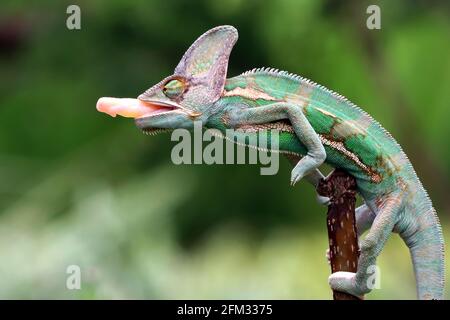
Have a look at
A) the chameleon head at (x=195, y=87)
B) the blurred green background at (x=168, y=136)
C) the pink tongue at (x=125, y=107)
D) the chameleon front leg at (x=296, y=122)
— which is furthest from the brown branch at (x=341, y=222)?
the blurred green background at (x=168, y=136)

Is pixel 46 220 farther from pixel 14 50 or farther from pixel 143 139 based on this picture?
pixel 14 50

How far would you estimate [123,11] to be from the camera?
687cm

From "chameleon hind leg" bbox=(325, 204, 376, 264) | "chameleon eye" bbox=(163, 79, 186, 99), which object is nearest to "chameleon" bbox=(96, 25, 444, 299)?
"chameleon eye" bbox=(163, 79, 186, 99)

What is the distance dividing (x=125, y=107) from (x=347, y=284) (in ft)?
2.41

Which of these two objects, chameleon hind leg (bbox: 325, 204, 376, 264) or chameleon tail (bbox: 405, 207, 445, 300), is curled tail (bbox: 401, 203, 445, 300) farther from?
chameleon hind leg (bbox: 325, 204, 376, 264)

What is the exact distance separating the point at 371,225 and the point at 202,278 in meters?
2.65

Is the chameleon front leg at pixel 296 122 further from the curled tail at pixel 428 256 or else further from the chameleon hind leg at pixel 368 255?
the curled tail at pixel 428 256

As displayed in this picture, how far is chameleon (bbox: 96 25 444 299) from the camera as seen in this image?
2.57m

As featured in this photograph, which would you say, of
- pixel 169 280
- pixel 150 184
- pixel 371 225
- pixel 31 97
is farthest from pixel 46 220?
pixel 371 225

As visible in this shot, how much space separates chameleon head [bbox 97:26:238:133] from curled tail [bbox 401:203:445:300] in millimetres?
656

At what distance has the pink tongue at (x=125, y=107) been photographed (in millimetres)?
2436

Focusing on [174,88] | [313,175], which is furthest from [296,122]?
[174,88]

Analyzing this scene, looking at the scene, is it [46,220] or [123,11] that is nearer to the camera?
[46,220]

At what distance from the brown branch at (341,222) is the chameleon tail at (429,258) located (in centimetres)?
20
